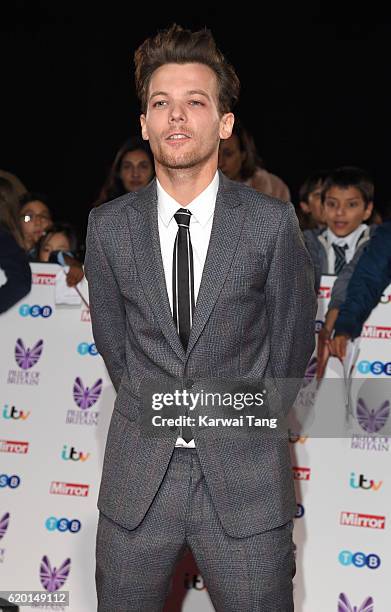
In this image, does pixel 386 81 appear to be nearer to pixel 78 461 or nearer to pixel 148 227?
pixel 78 461

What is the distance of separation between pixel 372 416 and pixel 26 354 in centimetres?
118

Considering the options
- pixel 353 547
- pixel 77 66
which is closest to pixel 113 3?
pixel 77 66

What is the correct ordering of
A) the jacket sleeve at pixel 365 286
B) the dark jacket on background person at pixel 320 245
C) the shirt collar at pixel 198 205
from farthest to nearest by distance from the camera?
1. the dark jacket on background person at pixel 320 245
2. the jacket sleeve at pixel 365 286
3. the shirt collar at pixel 198 205

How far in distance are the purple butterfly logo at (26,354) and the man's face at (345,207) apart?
1.18 metres

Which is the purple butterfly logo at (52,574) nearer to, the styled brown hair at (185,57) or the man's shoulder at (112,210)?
the man's shoulder at (112,210)

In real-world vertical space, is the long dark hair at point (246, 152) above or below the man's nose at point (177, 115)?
above

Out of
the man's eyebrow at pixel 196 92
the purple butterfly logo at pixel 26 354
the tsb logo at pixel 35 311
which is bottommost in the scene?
the purple butterfly logo at pixel 26 354

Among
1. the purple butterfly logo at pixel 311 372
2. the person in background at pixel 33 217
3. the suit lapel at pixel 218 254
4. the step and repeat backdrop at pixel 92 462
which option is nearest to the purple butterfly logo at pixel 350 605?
the step and repeat backdrop at pixel 92 462

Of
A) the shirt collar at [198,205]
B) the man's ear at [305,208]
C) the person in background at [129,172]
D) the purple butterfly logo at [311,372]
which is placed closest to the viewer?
the shirt collar at [198,205]

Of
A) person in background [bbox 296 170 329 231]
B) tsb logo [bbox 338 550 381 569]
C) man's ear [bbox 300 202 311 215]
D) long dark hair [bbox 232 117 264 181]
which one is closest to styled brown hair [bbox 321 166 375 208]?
person in background [bbox 296 170 329 231]

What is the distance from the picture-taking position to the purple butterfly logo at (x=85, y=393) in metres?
3.54

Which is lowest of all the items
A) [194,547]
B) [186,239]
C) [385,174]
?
[194,547]

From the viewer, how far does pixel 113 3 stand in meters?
6.36

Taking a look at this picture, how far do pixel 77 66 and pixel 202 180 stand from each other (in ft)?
14.2
